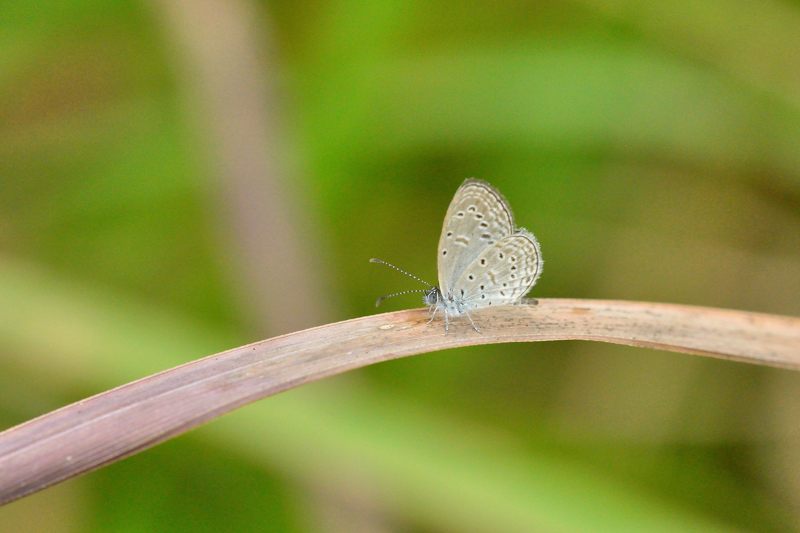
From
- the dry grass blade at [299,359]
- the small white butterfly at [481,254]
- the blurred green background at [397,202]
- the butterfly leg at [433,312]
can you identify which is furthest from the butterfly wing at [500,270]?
the blurred green background at [397,202]

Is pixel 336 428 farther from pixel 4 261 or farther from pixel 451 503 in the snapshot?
pixel 4 261

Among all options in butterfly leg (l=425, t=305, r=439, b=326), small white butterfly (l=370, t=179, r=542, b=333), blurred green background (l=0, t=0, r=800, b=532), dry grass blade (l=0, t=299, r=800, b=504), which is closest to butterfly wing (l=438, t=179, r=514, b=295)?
small white butterfly (l=370, t=179, r=542, b=333)

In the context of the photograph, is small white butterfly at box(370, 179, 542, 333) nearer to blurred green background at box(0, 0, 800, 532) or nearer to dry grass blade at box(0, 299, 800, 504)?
dry grass blade at box(0, 299, 800, 504)

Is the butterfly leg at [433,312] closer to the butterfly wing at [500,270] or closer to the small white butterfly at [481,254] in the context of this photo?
the small white butterfly at [481,254]

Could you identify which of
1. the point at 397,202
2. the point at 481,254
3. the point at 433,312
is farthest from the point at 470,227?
the point at 397,202

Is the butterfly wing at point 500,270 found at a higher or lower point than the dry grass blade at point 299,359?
higher

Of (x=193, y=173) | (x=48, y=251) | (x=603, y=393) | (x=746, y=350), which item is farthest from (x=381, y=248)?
(x=746, y=350)

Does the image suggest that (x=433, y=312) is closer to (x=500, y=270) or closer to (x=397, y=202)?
(x=500, y=270)
